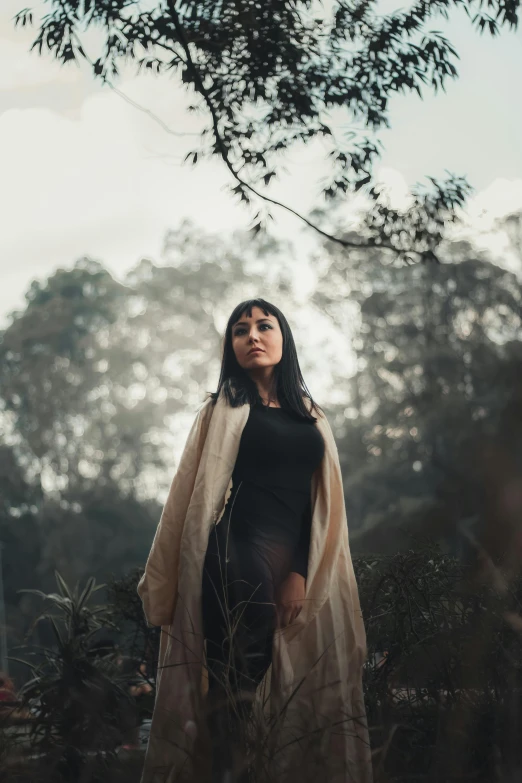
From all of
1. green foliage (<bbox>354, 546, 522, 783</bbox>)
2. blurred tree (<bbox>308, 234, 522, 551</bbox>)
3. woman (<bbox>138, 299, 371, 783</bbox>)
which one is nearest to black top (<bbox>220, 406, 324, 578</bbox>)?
woman (<bbox>138, 299, 371, 783</bbox>)

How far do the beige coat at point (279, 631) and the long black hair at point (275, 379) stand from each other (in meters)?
0.05

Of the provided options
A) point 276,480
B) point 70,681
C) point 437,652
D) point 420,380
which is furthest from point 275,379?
point 420,380

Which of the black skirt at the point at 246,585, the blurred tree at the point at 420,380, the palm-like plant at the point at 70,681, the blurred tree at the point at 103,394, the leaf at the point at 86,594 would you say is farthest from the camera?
the blurred tree at the point at 103,394

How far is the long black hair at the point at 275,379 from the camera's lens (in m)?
2.62

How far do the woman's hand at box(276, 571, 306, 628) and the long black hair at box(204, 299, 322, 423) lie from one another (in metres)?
0.48

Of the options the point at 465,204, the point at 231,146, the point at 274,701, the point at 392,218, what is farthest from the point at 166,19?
the point at 274,701

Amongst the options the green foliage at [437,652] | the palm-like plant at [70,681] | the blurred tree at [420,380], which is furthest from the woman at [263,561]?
the blurred tree at [420,380]

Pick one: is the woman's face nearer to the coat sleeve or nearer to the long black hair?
the long black hair

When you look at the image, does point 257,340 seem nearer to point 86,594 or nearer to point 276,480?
point 276,480

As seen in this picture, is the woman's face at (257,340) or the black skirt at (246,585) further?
the woman's face at (257,340)

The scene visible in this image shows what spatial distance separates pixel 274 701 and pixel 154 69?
2707 mm

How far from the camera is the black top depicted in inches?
95.2

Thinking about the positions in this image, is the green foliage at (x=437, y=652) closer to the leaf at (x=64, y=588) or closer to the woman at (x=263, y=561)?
the woman at (x=263, y=561)

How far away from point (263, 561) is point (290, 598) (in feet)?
0.48
